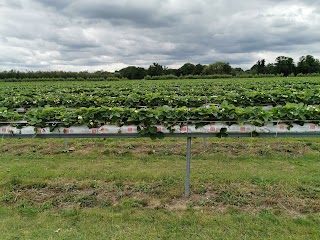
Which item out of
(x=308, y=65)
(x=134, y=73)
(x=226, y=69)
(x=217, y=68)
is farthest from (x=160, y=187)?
(x=308, y=65)

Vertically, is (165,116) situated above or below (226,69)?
below

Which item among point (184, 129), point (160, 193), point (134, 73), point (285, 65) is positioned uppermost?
point (285, 65)

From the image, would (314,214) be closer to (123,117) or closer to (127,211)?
(127,211)

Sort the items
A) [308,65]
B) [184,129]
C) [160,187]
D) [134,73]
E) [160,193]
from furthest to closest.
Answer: [308,65] → [134,73] → [160,187] → [160,193] → [184,129]

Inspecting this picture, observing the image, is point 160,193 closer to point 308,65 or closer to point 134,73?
point 134,73

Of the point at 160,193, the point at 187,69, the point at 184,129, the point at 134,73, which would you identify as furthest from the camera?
the point at 187,69

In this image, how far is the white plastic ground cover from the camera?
3.67 meters

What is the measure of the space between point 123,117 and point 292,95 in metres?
6.98

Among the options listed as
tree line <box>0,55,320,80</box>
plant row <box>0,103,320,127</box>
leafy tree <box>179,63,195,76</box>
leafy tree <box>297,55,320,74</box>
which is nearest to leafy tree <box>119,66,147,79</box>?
tree line <box>0,55,320,80</box>

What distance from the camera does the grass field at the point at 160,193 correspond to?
3.10 meters

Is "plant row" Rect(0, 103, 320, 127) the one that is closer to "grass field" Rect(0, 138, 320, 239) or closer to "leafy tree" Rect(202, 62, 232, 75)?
"grass field" Rect(0, 138, 320, 239)

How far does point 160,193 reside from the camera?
409 centimetres

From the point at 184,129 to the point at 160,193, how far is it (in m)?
1.19

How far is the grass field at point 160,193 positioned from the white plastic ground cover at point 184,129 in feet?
3.48
